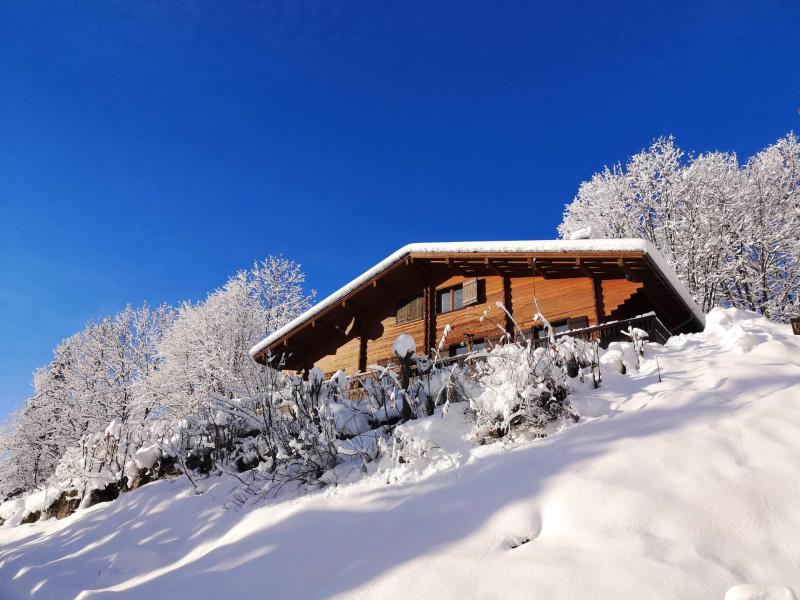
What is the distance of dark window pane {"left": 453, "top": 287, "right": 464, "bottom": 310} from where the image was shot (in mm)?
15713

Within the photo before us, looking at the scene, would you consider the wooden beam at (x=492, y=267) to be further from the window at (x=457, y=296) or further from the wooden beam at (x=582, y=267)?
the wooden beam at (x=582, y=267)

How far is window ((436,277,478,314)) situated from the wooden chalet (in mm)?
33

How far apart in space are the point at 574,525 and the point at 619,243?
28.7 ft

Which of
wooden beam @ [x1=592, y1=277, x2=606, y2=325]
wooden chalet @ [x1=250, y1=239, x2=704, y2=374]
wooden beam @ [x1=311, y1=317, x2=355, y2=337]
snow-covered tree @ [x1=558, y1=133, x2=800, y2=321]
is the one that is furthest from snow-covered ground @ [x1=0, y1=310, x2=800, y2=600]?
snow-covered tree @ [x1=558, y1=133, x2=800, y2=321]

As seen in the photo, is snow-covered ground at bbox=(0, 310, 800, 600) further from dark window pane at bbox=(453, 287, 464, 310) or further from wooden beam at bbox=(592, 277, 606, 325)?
dark window pane at bbox=(453, 287, 464, 310)

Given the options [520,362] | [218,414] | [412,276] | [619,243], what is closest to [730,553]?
[520,362]

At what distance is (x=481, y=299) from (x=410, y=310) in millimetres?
2869

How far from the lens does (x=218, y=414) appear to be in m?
8.20

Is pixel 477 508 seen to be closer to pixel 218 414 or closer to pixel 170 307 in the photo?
pixel 218 414

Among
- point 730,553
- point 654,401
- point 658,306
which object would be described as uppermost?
point 658,306

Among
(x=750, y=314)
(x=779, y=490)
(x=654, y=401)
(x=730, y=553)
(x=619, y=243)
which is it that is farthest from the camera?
(x=619, y=243)

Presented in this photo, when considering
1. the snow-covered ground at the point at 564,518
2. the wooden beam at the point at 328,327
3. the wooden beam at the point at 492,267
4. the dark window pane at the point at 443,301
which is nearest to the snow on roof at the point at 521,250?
the wooden beam at the point at 492,267

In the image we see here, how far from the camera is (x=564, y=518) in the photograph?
3113 millimetres

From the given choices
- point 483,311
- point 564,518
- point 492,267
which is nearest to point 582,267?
point 483,311
